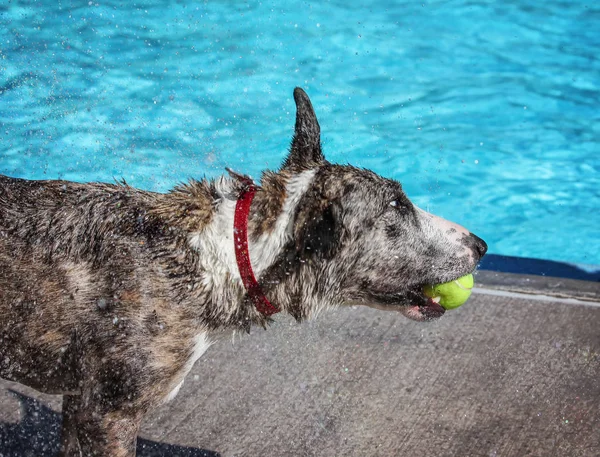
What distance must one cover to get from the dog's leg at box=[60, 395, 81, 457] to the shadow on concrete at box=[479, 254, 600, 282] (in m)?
3.95

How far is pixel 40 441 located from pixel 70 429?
557 millimetres

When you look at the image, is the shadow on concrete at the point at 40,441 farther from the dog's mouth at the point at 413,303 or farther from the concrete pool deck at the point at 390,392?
the dog's mouth at the point at 413,303

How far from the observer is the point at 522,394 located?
14.7 feet

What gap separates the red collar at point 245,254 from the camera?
339 centimetres

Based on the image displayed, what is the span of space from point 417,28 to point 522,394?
638 cm

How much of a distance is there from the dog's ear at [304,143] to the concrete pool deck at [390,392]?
159 cm

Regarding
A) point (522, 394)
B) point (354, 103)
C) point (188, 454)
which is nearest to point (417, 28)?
point (354, 103)

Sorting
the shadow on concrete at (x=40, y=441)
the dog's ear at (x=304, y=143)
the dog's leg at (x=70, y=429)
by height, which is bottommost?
the shadow on concrete at (x=40, y=441)

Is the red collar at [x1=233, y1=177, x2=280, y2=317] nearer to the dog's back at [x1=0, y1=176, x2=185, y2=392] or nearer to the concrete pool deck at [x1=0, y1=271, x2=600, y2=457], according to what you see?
the dog's back at [x1=0, y1=176, x2=185, y2=392]

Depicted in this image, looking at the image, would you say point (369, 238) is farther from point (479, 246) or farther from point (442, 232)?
point (479, 246)

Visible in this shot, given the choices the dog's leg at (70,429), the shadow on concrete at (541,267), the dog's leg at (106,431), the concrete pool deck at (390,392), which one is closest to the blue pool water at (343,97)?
the shadow on concrete at (541,267)

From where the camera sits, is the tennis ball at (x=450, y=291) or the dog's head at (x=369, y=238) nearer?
the dog's head at (x=369, y=238)

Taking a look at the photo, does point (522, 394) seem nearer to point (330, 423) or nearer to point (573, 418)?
point (573, 418)

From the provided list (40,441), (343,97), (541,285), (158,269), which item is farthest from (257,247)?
(343,97)
